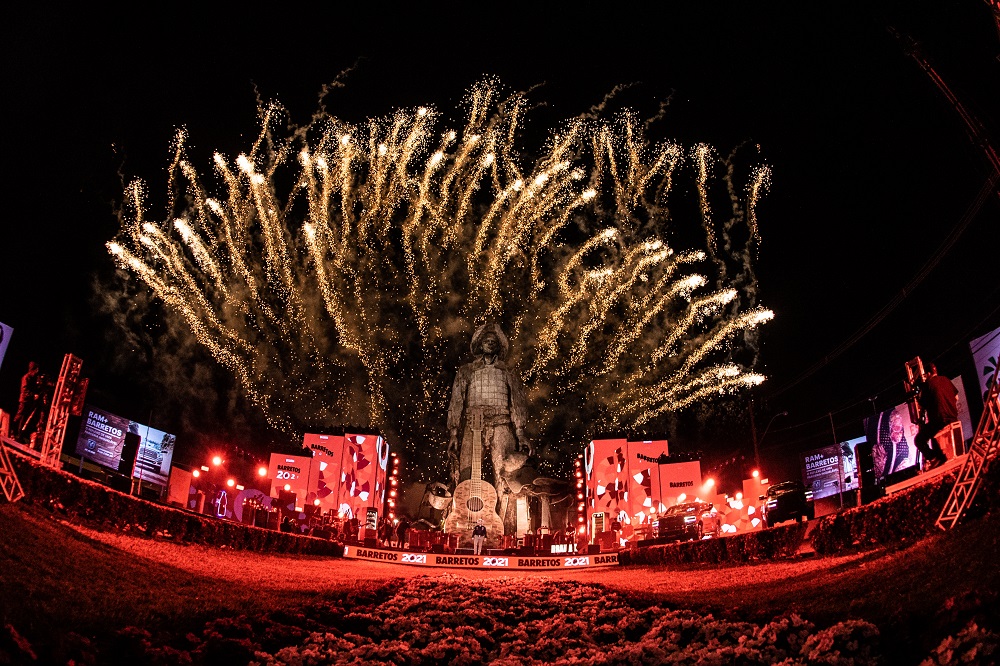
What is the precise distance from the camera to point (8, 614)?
1008 cm

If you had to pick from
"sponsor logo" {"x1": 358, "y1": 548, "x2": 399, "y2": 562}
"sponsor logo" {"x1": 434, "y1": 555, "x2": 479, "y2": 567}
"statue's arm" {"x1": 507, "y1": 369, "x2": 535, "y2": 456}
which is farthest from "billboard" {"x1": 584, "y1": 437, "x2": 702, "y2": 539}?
"sponsor logo" {"x1": 358, "y1": 548, "x2": 399, "y2": 562}

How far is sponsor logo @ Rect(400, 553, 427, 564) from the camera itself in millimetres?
32562

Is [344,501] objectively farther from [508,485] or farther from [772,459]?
[772,459]

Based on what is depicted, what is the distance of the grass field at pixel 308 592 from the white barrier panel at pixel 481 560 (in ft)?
33.0

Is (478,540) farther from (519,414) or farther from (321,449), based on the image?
(321,449)

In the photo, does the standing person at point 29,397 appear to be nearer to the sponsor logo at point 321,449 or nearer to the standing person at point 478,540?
the standing person at point 478,540

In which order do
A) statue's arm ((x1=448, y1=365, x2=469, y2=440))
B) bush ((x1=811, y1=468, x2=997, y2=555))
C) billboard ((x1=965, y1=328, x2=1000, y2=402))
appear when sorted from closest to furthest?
bush ((x1=811, y1=468, x2=997, y2=555)), billboard ((x1=965, y1=328, x2=1000, y2=402)), statue's arm ((x1=448, y1=365, x2=469, y2=440))

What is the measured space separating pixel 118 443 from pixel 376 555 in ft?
79.5

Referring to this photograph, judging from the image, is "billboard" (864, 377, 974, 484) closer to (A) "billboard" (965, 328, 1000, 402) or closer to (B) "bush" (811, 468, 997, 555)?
(A) "billboard" (965, 328, 1000, 402)

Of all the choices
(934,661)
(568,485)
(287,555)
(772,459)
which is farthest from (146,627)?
(772,459)

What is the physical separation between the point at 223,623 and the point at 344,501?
108 feet

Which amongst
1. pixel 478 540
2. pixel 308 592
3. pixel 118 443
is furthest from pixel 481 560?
pixel 118 443

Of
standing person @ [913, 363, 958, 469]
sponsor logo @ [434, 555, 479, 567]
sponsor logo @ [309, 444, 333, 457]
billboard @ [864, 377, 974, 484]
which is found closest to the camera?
standing person @ [913, 363, 958, 469]

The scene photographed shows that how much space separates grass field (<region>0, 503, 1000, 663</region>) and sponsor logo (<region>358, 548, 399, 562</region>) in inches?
397
